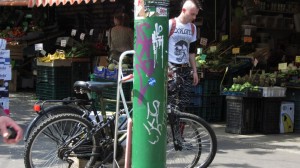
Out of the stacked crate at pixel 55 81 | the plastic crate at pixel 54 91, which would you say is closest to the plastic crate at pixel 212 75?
the stacked crate at pixel 55 81

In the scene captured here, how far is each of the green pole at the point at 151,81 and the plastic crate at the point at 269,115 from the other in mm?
4949

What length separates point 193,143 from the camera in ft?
19.0

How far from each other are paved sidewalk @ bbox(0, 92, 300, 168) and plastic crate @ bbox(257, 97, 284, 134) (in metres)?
0.13

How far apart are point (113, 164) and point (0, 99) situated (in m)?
3.49

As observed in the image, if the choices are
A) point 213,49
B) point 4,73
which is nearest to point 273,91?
point 213,49

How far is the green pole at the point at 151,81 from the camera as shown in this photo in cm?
377

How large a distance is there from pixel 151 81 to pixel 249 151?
4.01 metres

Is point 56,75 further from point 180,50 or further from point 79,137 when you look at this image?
point 79,137

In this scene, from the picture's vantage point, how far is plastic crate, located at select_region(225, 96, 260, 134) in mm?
8414

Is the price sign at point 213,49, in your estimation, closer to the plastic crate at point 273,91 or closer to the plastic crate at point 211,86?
the plastic crate at point 211,86

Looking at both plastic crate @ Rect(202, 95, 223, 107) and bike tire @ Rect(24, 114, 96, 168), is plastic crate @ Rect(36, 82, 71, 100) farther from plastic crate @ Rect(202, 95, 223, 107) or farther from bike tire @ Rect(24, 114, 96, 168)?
bike tire @ Rect(24, 114, 96, 168)

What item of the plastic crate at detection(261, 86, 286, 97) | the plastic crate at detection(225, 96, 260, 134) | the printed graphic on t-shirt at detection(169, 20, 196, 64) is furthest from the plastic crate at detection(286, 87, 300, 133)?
the printed graphic on t-shirt at detection(169, 20, 196, 64)

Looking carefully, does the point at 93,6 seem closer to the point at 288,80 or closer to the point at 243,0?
the point at 243,0

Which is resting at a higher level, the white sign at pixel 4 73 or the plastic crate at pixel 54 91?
the white sign at pixel 4 73
